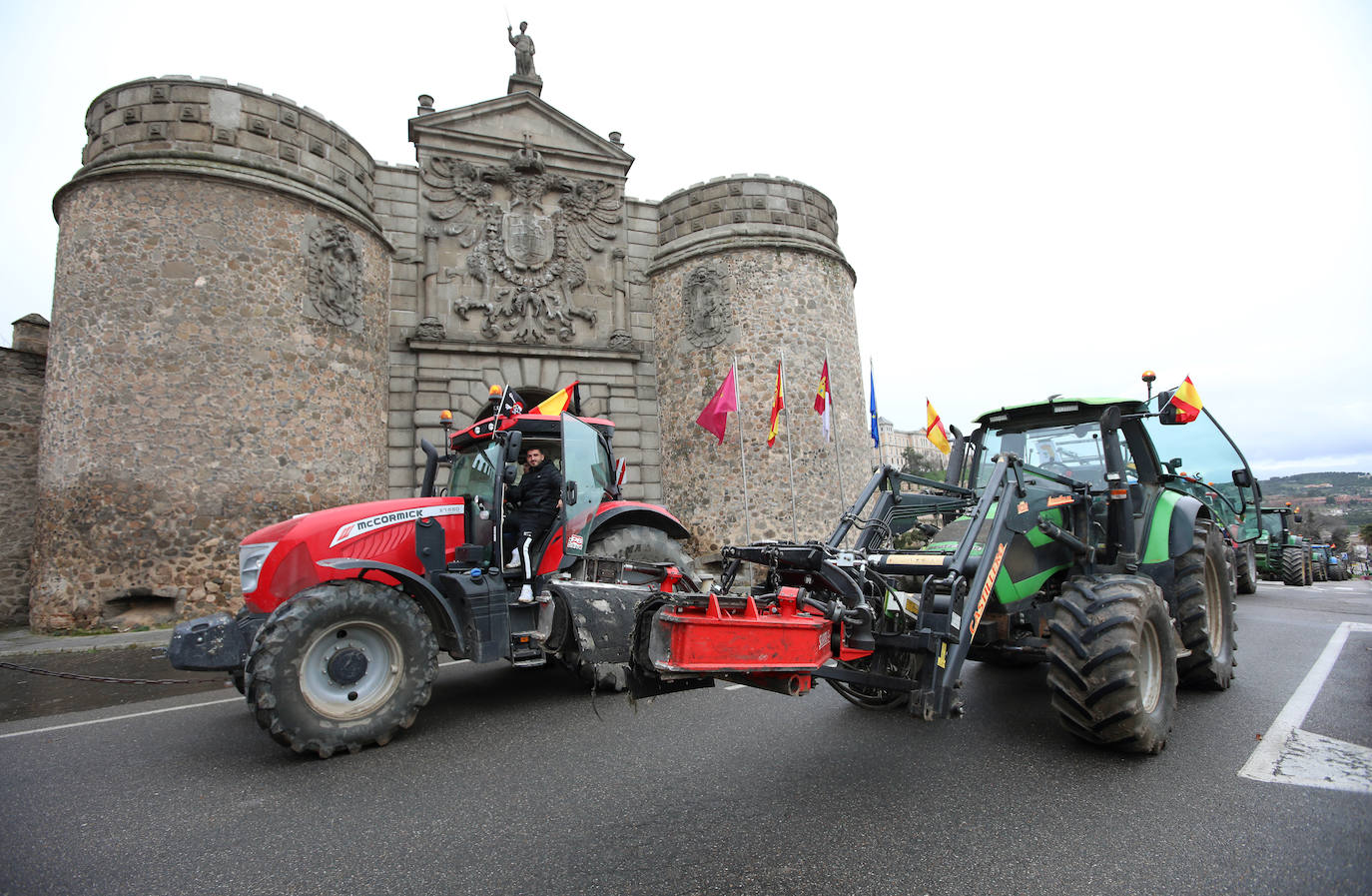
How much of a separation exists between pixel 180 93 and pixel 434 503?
1119 cm

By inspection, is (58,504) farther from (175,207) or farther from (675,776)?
(675,776)

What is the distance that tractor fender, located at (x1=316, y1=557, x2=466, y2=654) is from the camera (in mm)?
4617

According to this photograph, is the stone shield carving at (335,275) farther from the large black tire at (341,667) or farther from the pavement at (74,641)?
the large black tire at (341,667)

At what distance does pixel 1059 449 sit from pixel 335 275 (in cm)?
1249

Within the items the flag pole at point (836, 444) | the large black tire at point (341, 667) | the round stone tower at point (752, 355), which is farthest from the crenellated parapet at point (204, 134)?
the flag pole at point (836, 444)

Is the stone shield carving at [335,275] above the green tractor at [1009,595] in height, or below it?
above

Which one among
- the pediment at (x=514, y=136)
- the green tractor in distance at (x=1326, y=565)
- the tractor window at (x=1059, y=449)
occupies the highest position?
the pediment at (x=514, y=136)

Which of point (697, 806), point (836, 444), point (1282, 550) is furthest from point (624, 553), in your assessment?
point (1282, 550)

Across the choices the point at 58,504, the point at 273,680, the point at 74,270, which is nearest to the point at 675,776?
the point at 273,680

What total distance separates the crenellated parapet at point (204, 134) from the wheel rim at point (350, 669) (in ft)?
35.4

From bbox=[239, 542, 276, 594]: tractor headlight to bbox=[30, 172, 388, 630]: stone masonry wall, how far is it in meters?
7.50

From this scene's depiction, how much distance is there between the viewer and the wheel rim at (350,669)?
14.2 feet

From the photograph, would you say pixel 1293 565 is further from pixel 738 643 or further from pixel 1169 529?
pixel 738 643

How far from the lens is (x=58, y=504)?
10977mm
